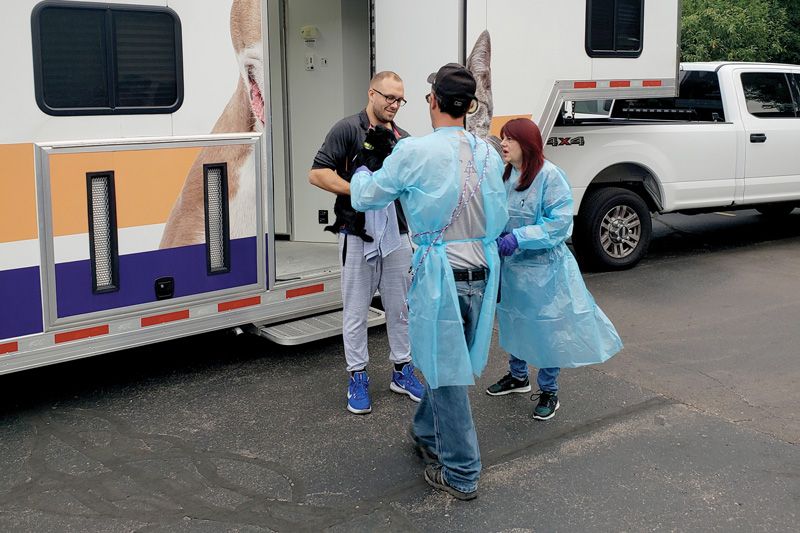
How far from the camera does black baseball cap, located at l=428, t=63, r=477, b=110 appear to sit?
4113 millimetres

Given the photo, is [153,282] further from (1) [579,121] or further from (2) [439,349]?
(1) [579,121]

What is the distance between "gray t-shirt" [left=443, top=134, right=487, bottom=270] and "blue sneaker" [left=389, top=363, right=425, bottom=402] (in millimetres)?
1437

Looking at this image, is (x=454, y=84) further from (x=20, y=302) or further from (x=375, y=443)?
(x=20, y=302)

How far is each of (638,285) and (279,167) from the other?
328 centimetres

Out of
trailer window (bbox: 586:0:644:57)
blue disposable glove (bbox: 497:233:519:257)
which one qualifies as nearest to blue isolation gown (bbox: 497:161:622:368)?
blue disposable glove (bbox: 497:233:519:257)

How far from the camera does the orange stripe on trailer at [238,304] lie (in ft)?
18.6

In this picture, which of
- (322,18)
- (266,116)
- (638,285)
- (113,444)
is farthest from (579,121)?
(113,444)

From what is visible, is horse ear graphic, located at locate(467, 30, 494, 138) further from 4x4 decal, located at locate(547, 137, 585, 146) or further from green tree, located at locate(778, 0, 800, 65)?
green tree, located at locate(778, 0, 800, 65)

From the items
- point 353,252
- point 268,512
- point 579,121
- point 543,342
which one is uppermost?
point 579,121

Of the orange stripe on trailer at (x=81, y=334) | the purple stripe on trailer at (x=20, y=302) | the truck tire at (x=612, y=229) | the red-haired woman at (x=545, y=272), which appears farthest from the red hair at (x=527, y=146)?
the truck tire at (x=612, y=229)

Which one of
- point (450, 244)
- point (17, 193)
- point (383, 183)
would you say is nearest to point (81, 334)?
point (17, 193)

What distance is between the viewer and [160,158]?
523 centimetres

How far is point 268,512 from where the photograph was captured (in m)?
4.17

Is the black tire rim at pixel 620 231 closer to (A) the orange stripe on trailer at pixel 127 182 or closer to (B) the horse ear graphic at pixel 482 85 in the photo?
(B) the horse ear graphic at pixel 482 85
